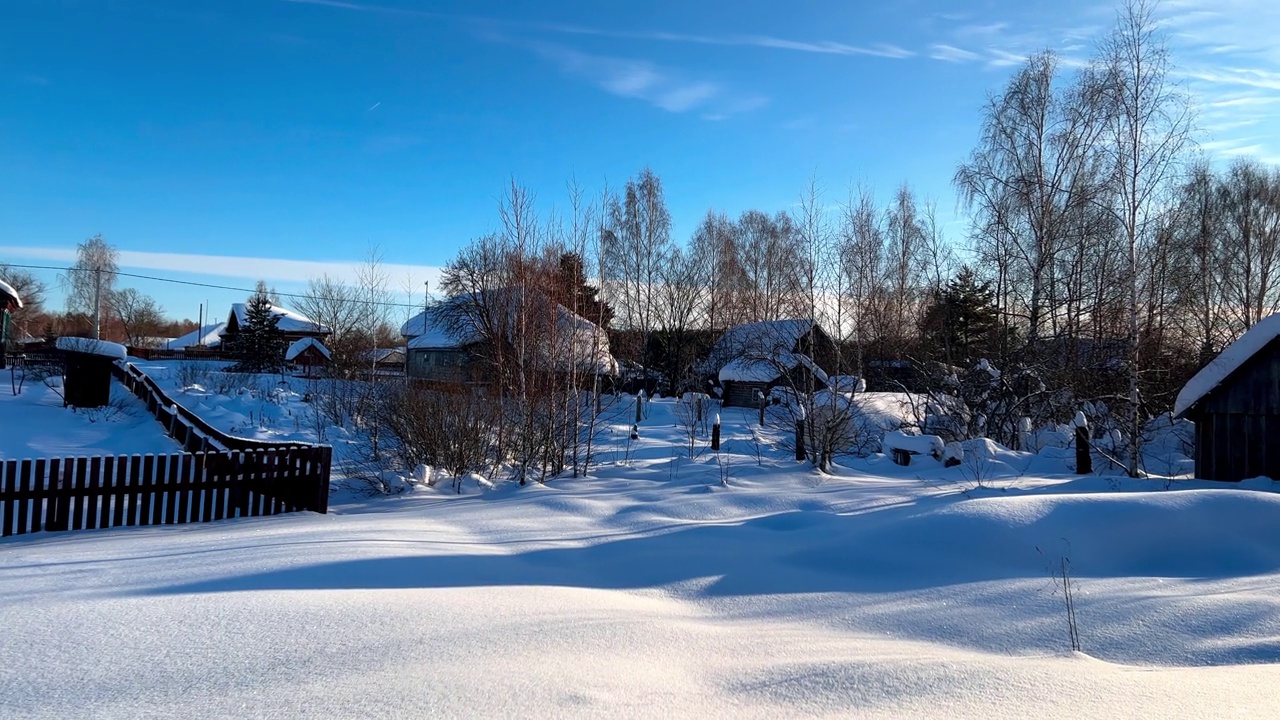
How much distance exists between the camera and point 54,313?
98.7m

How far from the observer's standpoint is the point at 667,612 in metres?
5.48

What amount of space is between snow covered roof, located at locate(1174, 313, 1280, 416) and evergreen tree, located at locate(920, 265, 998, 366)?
296 inches

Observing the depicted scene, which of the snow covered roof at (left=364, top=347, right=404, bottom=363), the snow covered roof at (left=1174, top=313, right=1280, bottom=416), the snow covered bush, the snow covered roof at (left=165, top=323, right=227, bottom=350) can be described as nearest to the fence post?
the snow covered bush

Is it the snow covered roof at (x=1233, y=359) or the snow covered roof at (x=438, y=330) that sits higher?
the snow covered roof at (x=438, y=330)

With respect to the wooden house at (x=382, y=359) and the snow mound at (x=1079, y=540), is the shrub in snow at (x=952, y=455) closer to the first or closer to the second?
the snow mound at (x=1079, y=540)

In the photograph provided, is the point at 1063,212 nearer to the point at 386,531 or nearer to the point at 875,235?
the point at 875,235

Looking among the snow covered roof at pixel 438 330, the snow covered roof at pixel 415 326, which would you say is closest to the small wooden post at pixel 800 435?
the snow covered roof at pixel 438 330

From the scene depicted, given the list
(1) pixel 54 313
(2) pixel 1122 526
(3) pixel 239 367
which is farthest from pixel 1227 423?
(1) pixel 54 313

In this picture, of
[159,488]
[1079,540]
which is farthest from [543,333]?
[1079,540]

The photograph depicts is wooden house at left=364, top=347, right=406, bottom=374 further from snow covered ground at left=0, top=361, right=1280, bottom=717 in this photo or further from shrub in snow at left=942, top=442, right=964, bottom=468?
snow covered ground at left=0, top=361, right=1280, bottom=717

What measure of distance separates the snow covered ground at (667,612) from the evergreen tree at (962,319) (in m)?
13.0

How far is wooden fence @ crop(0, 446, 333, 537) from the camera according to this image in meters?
8.76

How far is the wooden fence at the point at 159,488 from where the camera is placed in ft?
28.7

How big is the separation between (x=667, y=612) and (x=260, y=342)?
4959 centimetres
